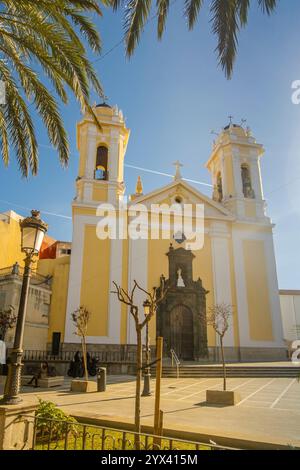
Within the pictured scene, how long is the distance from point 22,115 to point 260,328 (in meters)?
17.8

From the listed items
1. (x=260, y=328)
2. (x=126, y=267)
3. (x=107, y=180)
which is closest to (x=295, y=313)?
(x=260, y=328)

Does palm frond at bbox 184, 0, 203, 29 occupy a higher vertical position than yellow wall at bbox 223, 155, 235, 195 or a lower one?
lower

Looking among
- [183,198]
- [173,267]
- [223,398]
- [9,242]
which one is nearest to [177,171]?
[183,198]

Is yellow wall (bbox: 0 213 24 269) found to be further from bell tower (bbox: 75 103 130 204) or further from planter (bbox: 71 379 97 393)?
planter (bbox: 71 379 97 393)

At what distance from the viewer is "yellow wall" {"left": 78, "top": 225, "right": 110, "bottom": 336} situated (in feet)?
61.7

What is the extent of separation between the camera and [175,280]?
2062 cm

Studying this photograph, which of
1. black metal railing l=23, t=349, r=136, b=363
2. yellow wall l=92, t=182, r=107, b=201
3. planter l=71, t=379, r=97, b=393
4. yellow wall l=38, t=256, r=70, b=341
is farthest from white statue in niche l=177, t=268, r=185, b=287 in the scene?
planter l=71, t=379, r=97, b=393

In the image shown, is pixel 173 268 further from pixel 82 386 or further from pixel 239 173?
pixel 82 386

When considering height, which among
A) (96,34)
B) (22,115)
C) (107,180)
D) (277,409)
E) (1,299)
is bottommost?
(277,409)

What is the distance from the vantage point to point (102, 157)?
23.2 meters

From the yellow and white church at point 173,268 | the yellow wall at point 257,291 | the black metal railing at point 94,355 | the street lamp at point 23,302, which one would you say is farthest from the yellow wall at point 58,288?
the street lamp at point 23,302

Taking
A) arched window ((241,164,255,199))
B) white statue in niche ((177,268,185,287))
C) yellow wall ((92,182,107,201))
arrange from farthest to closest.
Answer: arched window ((241,164,255,199)) → yellow wall ((92,182,107,201)) → white statue in niche ((177,268,185,287))

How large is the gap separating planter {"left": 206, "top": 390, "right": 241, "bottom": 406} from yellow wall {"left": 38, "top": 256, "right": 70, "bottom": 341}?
474 inches

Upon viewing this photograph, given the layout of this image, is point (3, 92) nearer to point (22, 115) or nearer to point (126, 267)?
point (22, 115)
